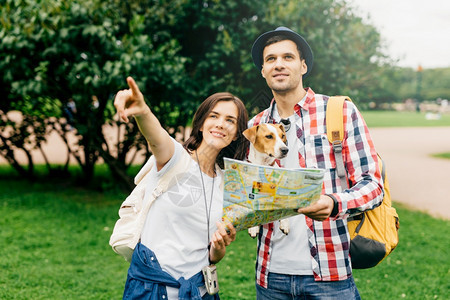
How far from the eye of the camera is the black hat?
2379mm

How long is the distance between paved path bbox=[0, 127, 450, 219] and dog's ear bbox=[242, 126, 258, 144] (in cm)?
686

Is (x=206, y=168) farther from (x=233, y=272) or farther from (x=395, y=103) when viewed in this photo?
(x=395, y=103)

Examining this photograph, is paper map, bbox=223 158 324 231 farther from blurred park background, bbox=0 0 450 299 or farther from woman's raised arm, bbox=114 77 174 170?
blurred park background, bbox=0 0 450 299

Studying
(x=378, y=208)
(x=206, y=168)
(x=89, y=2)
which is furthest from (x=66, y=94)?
(x=378, y=208)

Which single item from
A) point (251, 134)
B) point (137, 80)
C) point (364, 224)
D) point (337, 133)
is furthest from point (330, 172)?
point (137, 80)

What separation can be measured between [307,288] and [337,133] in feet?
2.69

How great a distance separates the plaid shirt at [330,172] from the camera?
2.12 m

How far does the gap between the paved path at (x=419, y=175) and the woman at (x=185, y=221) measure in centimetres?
787

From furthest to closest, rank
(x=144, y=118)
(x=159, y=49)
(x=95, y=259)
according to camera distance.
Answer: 1. (x=159, y=49)
2. (x=95, y=259)
3. (x=144, y=118)

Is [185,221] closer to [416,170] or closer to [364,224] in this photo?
[364,224]

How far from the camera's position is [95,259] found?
6.07 m

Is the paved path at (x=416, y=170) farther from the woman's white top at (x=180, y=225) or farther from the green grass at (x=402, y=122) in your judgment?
the green grass at (x=402, y=122)

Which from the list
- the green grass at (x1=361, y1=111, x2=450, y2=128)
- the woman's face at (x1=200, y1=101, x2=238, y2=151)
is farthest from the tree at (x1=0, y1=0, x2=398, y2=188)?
the green grass at (x1=361, y1=111, x2=450, y2=128)

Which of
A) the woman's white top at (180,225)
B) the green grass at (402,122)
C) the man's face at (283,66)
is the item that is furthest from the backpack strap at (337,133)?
the green grass at (402,122)
